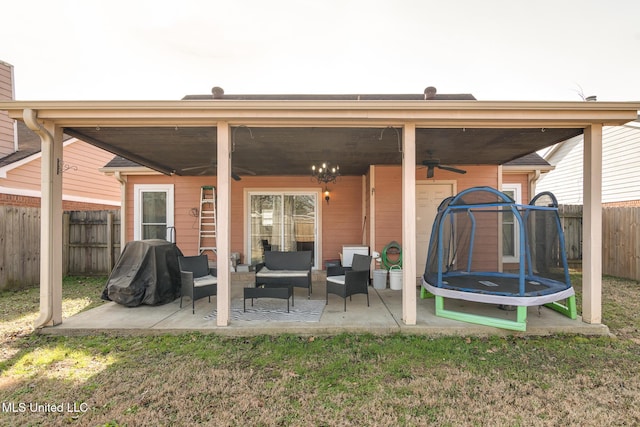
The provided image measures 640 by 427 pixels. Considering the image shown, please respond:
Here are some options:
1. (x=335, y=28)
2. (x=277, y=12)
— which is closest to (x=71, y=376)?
(x=277, y=12)

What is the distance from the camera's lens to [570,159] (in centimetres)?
1188

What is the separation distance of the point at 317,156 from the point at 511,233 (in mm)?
5416

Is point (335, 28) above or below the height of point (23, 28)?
above

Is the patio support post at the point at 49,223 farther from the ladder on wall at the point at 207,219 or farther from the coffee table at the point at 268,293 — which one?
the ladder on wall at the point at 207,219

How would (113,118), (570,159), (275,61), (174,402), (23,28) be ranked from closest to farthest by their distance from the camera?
(174,402) < (113,118) < (23,28) < (275,61) < (570,159)

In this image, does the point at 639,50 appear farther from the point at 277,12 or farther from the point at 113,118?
the point at 113,118

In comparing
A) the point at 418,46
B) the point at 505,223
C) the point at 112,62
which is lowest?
the point at 505,223

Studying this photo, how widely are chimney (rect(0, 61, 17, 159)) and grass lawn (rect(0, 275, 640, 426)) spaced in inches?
293

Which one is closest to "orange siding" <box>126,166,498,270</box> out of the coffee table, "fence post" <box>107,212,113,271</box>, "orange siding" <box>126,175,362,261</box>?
"orange siding" <box>126,175,362,261</box>

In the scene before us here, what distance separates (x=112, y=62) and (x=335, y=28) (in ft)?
20.2

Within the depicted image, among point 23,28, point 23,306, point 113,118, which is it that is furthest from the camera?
point 23,28

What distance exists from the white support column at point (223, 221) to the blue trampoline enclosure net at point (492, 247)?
2975 millimetres

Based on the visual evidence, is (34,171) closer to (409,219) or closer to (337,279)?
(337,279)

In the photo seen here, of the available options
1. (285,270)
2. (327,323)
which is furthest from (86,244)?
(327,323)
